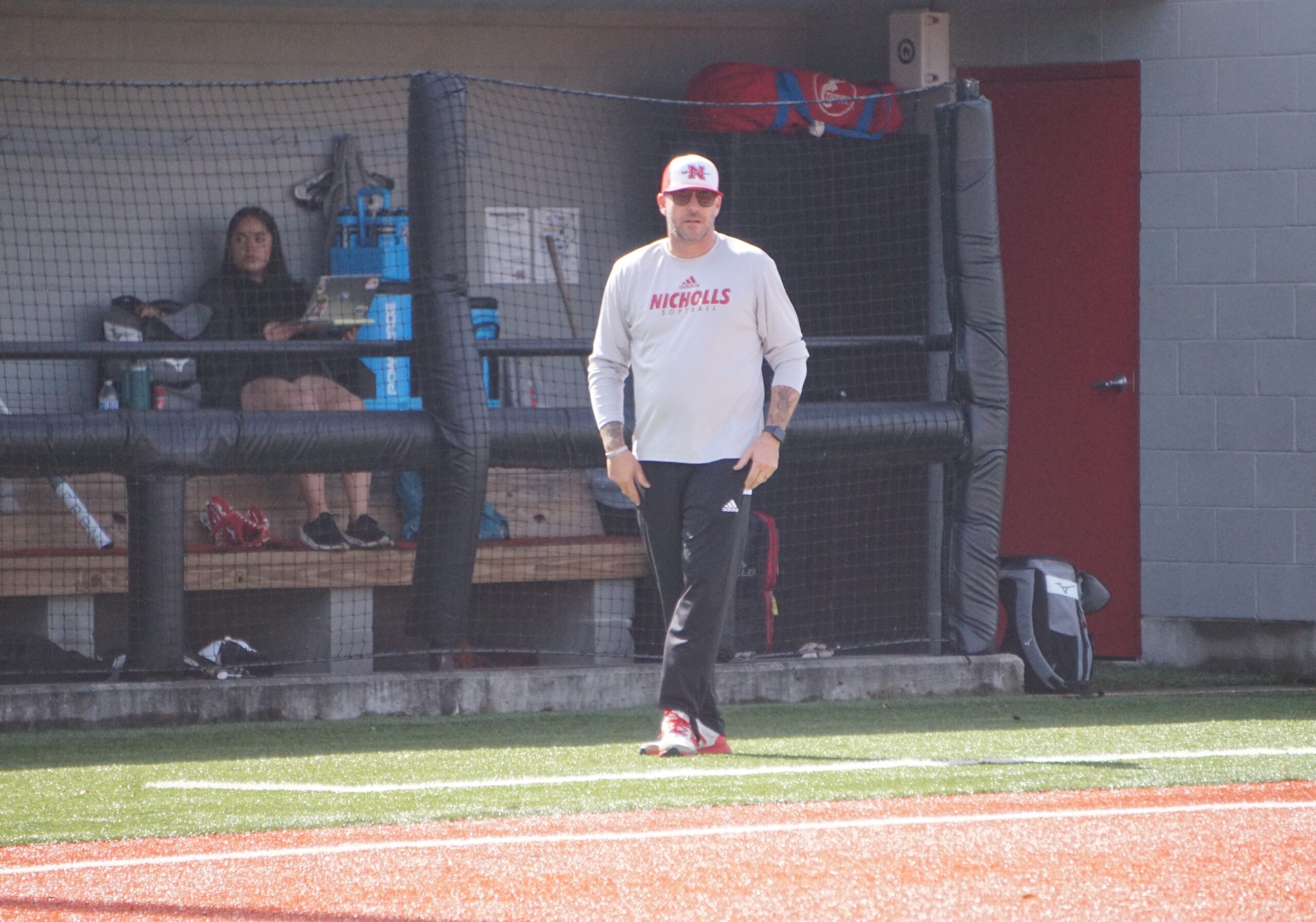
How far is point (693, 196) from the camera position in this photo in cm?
494

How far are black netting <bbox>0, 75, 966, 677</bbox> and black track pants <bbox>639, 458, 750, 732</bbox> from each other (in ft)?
5.41

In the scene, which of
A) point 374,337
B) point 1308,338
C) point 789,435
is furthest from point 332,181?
point 1308,338

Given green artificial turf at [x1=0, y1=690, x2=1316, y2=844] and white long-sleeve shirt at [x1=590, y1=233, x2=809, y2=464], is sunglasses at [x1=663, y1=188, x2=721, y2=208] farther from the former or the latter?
green artificial turf at [x1=0, y1=690, x2=1316, y2=844]

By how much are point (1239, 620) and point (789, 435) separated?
2854mm

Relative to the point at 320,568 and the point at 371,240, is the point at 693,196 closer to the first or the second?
the point at 320,568

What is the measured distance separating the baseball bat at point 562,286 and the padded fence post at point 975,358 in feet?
6.95

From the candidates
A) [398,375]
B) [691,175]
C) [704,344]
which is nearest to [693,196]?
[691,175]

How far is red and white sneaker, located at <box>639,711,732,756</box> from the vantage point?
5.02 metres

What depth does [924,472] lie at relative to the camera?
27.4 feet

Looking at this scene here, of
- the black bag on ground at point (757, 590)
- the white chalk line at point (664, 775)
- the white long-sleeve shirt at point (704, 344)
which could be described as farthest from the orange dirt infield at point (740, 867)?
the black bag on ground at point (757, 590)

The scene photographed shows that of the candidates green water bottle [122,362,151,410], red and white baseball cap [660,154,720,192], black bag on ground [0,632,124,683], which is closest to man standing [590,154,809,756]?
red and white baseball cap [660,154,720,192]

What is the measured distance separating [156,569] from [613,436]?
2.15 meters

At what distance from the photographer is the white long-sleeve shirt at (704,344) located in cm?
500

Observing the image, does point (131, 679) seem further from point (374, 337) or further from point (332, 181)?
point (332, 181)
